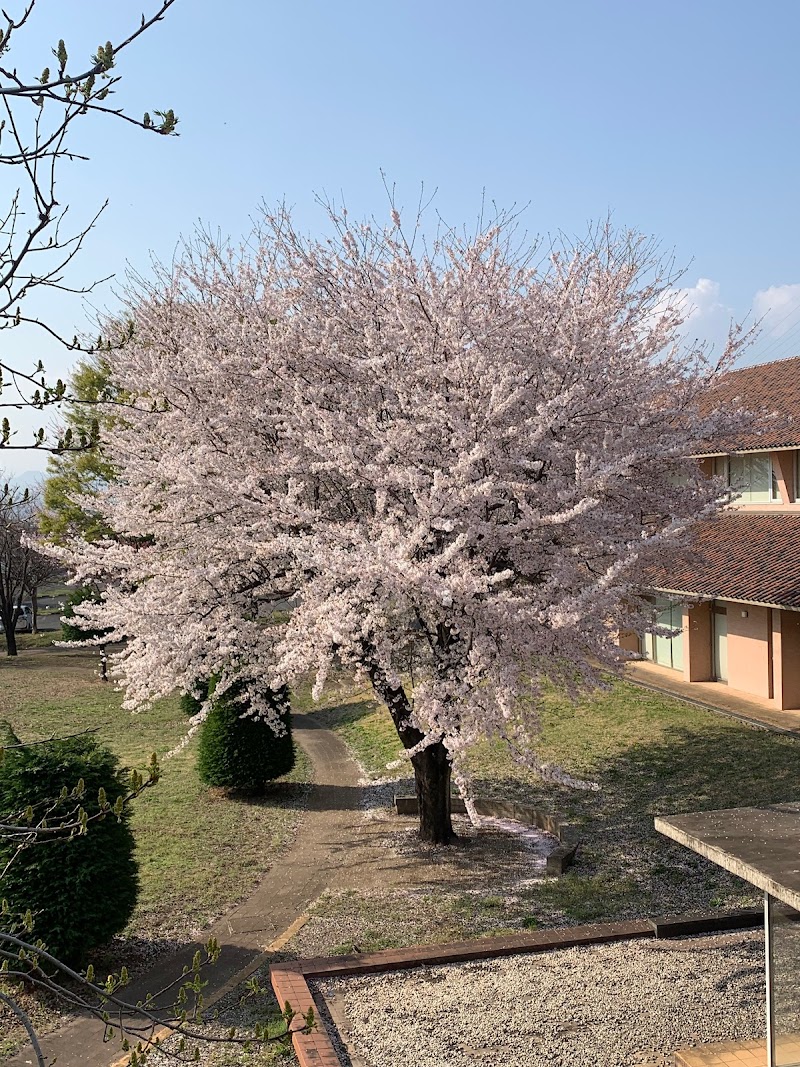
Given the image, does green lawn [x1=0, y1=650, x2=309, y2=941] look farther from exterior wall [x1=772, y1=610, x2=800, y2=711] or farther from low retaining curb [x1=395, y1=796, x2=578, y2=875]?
exterior wall [x1=772, y1=610, x2=800, y2=711]

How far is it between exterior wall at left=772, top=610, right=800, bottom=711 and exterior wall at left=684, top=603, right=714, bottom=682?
3.02 meters

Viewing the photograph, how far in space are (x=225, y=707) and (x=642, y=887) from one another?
7.87 m

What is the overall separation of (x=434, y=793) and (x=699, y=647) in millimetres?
11712

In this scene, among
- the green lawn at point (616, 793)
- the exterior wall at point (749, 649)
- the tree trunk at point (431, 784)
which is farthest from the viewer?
the exterior wall at point (749, 649)

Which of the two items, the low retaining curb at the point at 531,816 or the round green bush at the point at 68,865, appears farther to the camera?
the low retaining curb at the point at 531,816

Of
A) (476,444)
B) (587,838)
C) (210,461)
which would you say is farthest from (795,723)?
(210,461)

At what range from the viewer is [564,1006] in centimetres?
788

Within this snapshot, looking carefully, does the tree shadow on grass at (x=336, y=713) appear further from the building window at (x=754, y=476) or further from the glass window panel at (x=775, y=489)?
the glass window panel at (x=775, y=489)

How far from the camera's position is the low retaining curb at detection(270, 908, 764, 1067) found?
860cm

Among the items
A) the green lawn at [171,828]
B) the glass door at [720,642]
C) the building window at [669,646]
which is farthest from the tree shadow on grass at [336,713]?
the glass door at [720,642]

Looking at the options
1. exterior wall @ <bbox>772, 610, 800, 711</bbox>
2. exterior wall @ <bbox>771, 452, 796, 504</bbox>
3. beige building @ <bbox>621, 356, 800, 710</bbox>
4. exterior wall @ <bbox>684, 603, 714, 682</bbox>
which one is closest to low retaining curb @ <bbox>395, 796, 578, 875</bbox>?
beige building @ <bbox>621, 356, 800, 710</bbox>

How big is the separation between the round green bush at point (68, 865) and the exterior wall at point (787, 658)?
47.8 ft

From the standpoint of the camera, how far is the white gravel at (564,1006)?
725 cm

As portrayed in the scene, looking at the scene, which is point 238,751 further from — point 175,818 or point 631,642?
point 631,642
